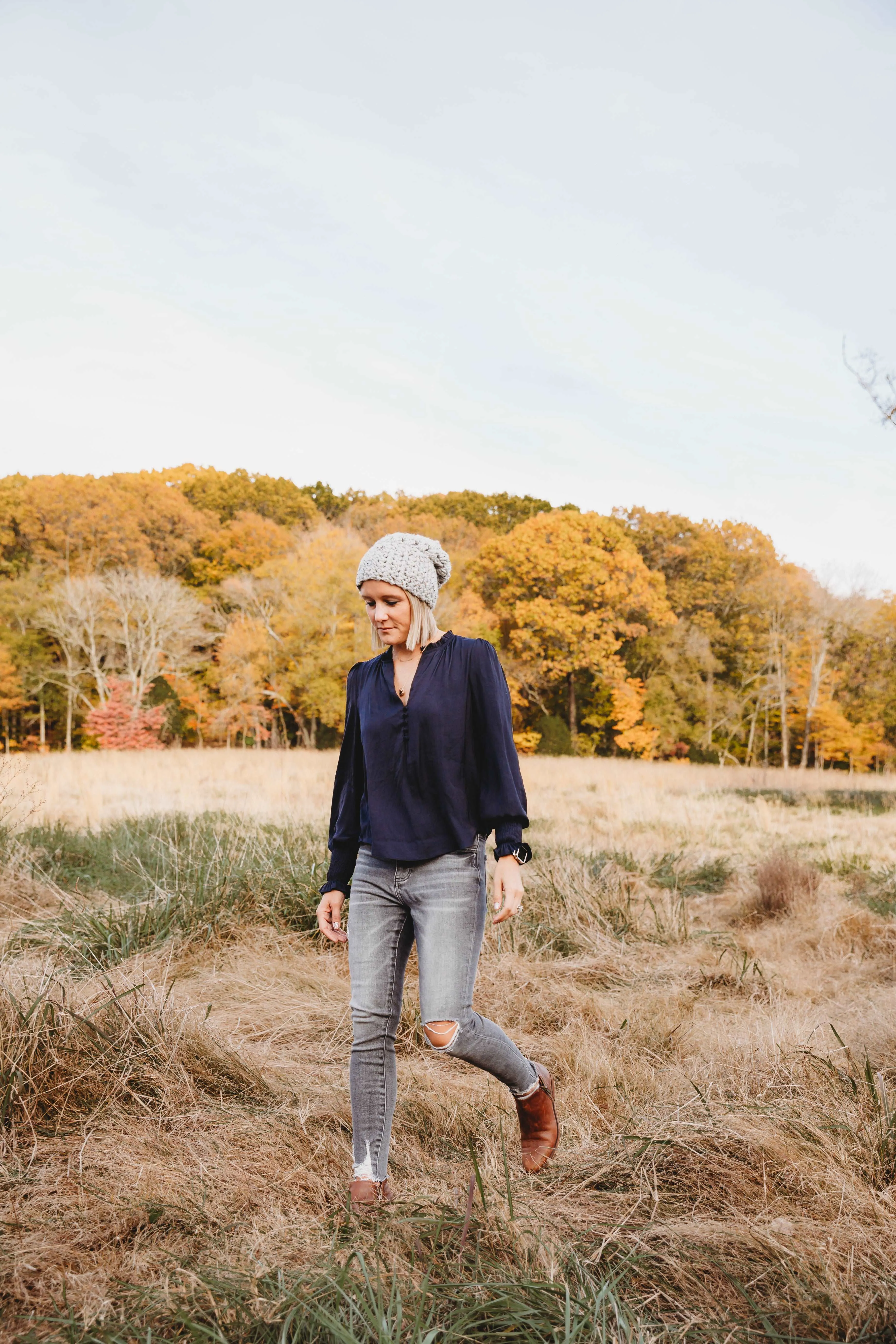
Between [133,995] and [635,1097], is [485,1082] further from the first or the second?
[133,995]

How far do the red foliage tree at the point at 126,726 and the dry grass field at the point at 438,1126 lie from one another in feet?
72.8

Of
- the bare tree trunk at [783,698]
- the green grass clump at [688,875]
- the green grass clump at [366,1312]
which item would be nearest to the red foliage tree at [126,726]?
the bare tree trunk at [783,698]

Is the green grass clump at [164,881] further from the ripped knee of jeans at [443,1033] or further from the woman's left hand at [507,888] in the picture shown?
the woman's left hand at [507,888]

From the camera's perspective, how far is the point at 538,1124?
2.49 m

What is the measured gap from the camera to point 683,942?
4.87 m

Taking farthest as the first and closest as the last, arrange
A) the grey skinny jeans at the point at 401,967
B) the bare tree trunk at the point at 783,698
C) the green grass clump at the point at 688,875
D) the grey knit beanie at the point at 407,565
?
the bare tree trunk at the point at 783,698 < the green grass clump at the point at 688,875 < the grey knit beanie at the point at 407,565 < the grey skinny jeans at the point at 401,967

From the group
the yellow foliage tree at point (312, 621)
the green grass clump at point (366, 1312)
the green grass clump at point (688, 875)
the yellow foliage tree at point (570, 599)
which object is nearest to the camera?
the green grass clump at point (366, 1312)

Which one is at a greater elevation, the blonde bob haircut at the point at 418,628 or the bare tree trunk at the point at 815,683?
the blonde bob haircut at the point at 418,628

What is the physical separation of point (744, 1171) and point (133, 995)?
2020 mm

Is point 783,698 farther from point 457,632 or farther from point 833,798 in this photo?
point 833,798

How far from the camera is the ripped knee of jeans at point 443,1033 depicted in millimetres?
2229

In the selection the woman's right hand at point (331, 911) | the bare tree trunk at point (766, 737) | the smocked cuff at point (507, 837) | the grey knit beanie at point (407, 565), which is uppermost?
the grey knit beanie at point (407, 565)

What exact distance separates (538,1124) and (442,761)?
3.65 feet

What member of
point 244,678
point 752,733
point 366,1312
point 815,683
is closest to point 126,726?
point 244,678
